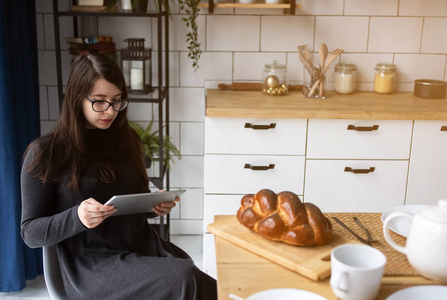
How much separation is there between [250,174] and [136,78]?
0.79 meters

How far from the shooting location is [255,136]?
2.82 metres

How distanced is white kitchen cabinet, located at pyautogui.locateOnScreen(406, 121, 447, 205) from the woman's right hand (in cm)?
179

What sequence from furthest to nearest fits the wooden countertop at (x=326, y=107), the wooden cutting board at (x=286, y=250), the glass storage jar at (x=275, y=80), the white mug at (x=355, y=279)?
the glass storage jar at (x=275, y=80), the wooden countertop at (x=326, y=107), the wooden cutting board at (x=286, y=250), the white mug at (x=355, y=279)

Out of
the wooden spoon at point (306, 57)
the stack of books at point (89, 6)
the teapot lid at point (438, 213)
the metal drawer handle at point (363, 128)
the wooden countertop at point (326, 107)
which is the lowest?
the metal drawer handle at point (363, 128)

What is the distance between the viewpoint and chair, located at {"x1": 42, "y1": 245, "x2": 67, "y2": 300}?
70.0 inches

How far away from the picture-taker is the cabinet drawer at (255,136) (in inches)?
110

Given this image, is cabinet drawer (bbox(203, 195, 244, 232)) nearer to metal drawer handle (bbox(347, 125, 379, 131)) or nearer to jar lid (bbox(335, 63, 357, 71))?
metal drawer handle (bbox(347, 125, 379, 131))

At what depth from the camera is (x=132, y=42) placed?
2932mm

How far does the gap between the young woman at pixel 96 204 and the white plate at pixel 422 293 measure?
0.67 meters

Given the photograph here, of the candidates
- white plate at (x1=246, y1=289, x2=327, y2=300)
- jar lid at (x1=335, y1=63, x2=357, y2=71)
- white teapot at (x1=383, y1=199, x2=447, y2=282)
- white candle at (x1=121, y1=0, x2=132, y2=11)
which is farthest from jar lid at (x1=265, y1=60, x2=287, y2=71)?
white plate at (x1=246, y1=289, x2=327, y2=300)

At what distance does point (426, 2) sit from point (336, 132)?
104cm

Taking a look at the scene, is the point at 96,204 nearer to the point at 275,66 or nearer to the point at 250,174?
the point at 250,174

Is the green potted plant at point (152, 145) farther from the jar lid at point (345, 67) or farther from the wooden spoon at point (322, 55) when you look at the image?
the jar lid at point (345, 67)

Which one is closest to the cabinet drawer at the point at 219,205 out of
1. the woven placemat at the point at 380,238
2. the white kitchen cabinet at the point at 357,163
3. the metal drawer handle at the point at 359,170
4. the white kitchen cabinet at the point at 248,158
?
the white kitchen cabinet at the point at 248,158
